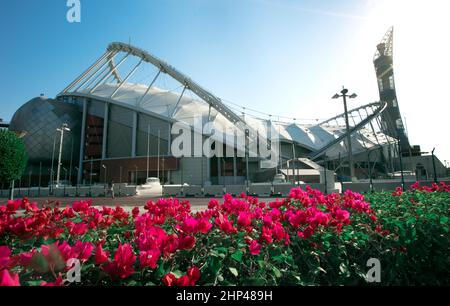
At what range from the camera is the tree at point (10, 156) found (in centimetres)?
1942

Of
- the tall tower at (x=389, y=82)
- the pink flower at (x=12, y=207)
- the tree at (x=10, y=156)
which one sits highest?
the tall tower at (x=389, y=82)

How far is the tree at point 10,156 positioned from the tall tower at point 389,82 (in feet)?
303

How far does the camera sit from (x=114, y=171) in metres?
57.2

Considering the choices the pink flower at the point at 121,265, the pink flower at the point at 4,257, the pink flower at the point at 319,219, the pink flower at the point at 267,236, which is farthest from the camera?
the pink flower at the point at 319,219

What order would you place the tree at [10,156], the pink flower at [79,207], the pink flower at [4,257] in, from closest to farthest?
the pink flower at [4,257], the pink flower at [79,207], the tree at [10,156]

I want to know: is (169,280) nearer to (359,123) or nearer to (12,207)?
(12,207)

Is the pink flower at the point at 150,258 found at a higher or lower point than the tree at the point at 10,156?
lower

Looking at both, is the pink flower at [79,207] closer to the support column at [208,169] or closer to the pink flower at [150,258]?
the pink flower at [150,258]

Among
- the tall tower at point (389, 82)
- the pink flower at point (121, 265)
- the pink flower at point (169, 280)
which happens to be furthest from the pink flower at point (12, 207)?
the tall tower at point (389, 82)

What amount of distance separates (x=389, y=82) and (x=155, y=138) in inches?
3255

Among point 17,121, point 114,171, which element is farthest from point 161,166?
point 17,121

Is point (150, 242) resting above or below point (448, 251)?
above
